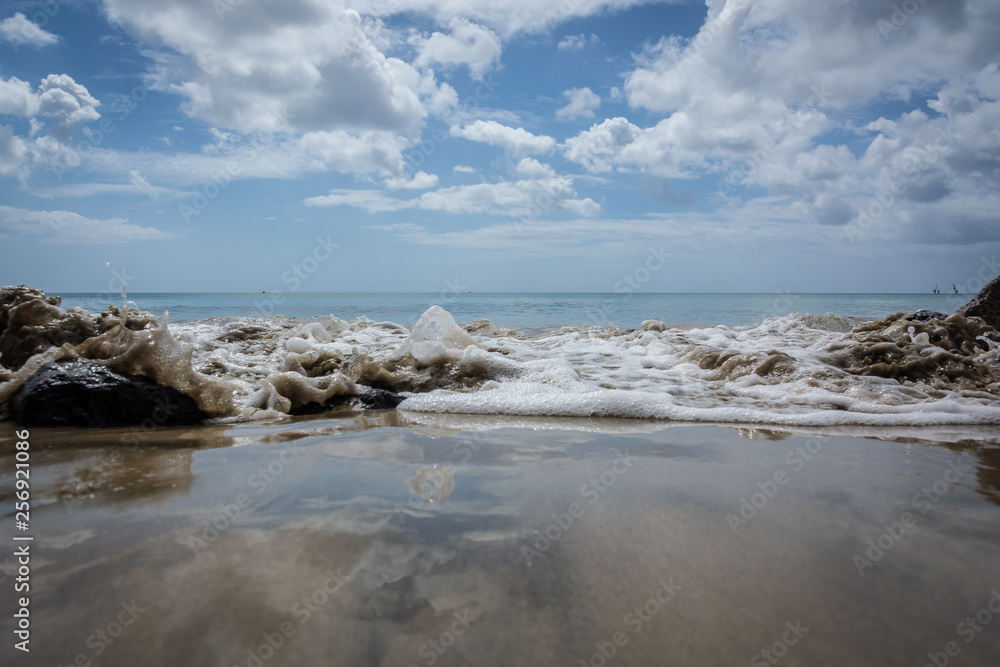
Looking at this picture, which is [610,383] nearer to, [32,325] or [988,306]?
[32,325]

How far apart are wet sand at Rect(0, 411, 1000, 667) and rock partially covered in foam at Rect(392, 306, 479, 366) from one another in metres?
2.31

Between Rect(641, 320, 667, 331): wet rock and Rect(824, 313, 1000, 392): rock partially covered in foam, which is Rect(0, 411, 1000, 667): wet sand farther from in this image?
Rect(641, 320, 667, 331): wet rock

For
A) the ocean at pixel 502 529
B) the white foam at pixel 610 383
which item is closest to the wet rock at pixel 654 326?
the white foam at pixel 610 383

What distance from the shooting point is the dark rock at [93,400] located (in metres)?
3.33

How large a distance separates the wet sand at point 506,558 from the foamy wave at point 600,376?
103 cm

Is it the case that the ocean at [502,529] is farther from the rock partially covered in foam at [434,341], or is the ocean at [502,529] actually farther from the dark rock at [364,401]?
the rock partially covered in foam at [434,341]

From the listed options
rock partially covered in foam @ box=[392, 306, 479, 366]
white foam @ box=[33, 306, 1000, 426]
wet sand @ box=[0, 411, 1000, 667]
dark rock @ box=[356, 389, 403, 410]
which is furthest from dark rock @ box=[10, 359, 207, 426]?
rock partially covered in foam @ box=[392, 306, 479, 366]

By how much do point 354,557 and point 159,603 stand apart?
504 mm

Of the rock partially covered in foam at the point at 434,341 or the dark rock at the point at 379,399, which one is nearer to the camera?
the dark rock at the point at 379,399

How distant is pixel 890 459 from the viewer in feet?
9.05

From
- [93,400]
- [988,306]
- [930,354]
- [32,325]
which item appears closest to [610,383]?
[930,354]

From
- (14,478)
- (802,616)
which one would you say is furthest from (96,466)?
(802,616)

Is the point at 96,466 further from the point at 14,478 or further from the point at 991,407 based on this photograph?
the point at 991,407

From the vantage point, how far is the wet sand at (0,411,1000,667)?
4.07ft
